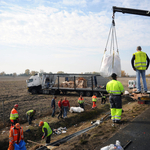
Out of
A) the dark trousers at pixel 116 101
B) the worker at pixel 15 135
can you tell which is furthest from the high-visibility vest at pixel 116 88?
the worker at pixel 15 135

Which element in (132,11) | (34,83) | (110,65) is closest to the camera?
(110,65)

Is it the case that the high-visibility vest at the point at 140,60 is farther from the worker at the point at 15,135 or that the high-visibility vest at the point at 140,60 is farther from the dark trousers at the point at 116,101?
the worker at the point at 15,135

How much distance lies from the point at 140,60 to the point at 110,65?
1521 mm

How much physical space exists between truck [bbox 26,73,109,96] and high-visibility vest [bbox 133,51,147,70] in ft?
36.8

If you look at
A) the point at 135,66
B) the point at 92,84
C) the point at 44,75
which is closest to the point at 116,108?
the point at 135,66

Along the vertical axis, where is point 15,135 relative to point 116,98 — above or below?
below

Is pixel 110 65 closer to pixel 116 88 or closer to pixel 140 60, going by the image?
pixel 116 88

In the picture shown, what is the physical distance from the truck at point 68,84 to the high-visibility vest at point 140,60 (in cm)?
1122

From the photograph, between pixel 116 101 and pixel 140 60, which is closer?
pixel 116 101

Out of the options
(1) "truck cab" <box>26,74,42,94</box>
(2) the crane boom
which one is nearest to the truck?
(1) "truck cab" <box>26,74,42,94</box>

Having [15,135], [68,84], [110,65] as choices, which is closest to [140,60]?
[110,65]

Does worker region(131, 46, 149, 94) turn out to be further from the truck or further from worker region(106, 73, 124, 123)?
the truck

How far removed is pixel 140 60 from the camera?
5965 mm

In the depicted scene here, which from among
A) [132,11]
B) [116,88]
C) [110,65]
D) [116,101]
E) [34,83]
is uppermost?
[132,11]
